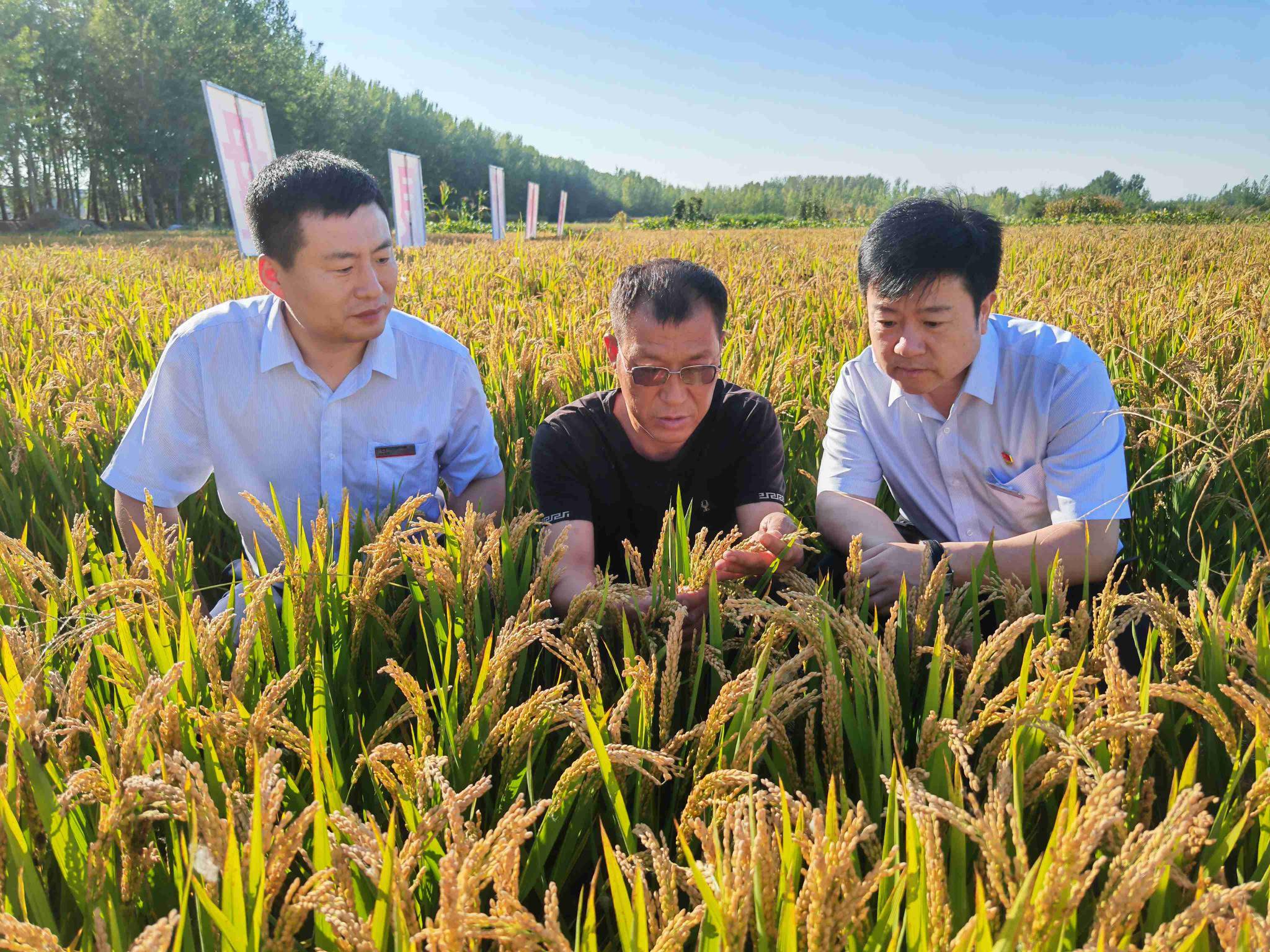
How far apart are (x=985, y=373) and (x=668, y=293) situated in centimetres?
104

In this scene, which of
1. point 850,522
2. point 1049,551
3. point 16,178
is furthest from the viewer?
point 16,178

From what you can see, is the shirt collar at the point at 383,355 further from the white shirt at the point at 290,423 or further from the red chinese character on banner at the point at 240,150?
the red chinese character on banner at the point at 240,150

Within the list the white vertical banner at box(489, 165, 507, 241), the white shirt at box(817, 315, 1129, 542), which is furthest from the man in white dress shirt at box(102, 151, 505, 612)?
the white vertical banner at box(489, 165, 507, 241)

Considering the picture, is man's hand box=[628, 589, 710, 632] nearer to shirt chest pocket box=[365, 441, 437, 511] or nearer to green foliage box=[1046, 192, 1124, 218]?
shirt chest pocket box=[365, 441, 437, 511]

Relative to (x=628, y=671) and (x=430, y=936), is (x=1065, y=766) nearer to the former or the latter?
(x=628, y=671)

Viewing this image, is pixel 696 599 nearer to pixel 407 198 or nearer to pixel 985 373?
pixel 985 373

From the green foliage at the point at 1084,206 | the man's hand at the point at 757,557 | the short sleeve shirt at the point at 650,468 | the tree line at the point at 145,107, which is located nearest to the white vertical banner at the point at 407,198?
the short sleeve shirt at the point at 650,468

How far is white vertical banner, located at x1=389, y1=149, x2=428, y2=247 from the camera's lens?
14.5 meters

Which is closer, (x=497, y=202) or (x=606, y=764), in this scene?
(x=606, y=764)

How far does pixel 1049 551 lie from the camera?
2.15 metres

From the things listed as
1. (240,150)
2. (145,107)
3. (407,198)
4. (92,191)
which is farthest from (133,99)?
(240,150)

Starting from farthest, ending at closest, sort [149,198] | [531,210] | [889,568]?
1. [149,198]
2. [531,210]
3. [889,568]

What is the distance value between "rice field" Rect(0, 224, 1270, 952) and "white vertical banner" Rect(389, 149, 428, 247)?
13679 mm

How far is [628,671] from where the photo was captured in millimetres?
1164
